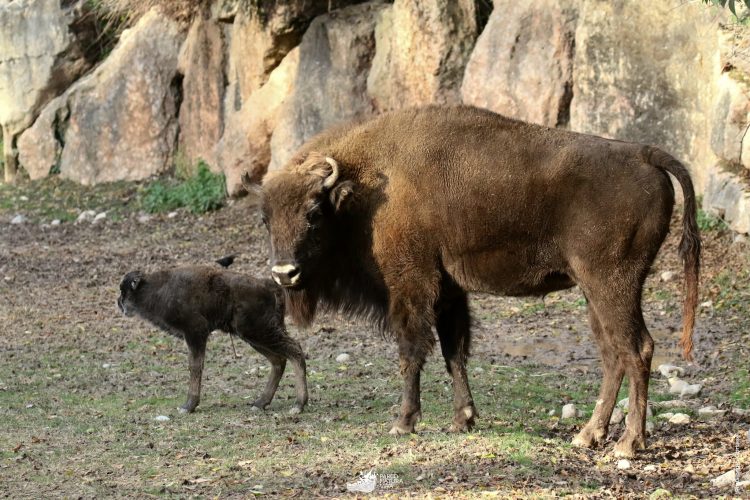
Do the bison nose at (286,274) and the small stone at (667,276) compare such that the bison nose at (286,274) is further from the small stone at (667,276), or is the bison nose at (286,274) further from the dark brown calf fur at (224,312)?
the small stone at (667,276)

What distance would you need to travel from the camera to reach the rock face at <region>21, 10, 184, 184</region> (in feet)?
63.5

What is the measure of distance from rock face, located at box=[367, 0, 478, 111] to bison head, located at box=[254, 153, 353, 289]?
25.5 ft

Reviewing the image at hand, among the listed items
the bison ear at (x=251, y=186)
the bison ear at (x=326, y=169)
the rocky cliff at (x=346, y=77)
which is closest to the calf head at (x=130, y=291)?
the bison ear at (x=251, y=186)

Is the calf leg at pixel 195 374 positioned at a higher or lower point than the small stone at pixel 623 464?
lower

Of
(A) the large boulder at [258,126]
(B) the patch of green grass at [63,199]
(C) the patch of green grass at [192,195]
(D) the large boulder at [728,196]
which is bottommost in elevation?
(B) the patch of green grass at [63,199]

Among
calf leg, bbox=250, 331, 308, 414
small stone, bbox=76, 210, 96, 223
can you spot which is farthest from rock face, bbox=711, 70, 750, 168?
small stone, bbox=76, 210, 96, 223

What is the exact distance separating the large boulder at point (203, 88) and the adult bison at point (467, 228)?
11.4 m

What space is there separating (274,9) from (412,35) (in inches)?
106

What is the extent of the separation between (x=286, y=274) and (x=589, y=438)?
81.2 inches

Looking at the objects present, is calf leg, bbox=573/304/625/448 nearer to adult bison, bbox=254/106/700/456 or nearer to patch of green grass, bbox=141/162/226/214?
adult bison, bbox=254/106/700/456

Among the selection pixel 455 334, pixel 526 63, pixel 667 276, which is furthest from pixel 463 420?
pixel 526 63

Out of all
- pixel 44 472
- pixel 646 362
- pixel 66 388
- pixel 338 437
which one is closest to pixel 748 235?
pixel 646 362

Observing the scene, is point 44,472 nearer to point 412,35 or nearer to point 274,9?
point 412,35

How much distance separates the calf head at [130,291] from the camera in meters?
8.16
